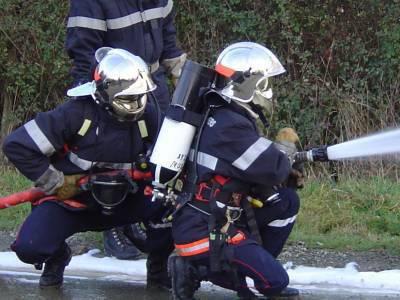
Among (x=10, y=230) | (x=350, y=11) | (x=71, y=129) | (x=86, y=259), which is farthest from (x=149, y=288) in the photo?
(x=350, y=11)

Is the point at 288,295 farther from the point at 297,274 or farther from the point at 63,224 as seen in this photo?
the point at 63,224

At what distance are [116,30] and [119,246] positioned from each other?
4.38 ft

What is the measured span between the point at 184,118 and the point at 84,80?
1.25m

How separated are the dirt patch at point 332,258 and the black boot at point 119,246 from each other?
8.1 inches

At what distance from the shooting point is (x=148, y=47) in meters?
5.99

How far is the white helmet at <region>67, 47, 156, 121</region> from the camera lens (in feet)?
15.8

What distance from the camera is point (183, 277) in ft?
15.2

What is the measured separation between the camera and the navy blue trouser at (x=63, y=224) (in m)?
4.93

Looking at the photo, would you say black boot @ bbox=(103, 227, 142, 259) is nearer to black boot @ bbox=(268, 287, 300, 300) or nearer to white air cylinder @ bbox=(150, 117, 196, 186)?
black boot @ bbox=(268, 287, 300, 300)

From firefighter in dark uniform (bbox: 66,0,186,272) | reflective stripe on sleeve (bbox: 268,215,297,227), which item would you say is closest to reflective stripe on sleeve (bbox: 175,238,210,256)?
reflective stripe on sleeve (bbox: 268,215,297,227)

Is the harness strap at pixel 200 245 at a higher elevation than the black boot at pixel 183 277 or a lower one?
higher

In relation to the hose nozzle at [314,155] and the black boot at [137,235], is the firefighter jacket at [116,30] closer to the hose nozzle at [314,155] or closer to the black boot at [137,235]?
the black boot at [137,235]

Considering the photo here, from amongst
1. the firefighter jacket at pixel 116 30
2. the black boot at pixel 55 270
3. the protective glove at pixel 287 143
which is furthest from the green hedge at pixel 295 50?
the black boot at pixel 55 270

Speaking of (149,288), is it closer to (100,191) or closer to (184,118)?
(100,191)
